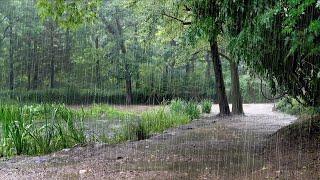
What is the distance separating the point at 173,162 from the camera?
6.88 metres

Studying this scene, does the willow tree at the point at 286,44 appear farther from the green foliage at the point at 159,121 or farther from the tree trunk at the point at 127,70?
the tree trunk at the point at 127,70

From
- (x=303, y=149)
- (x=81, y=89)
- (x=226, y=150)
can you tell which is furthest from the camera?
(x=81, y=89)

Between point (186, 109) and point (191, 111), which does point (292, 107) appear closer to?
point (191, 111)

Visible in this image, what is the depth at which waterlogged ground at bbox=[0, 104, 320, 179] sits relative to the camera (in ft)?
19.2

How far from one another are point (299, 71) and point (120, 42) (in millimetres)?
25122

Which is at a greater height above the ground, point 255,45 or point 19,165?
point 255,45

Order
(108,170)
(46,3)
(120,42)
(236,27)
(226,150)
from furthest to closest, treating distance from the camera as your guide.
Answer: (120,42) → (46,3) → (226,150) → (236,27) → (108,170)

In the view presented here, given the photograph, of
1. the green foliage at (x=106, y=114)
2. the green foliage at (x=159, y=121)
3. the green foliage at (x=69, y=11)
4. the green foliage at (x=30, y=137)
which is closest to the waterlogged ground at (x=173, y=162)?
the green foliage at (x=30, y=137)

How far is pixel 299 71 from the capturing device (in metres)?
7.98

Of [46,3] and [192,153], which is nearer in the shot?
[192,153]

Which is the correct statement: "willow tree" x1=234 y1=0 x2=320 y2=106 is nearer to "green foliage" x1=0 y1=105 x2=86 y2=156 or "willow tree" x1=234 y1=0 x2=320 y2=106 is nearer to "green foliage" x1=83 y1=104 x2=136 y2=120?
"green foliage" x1=0 y1=105 x2=86 y2=156

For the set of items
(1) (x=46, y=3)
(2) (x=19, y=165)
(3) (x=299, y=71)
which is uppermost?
(1) (x=46, y=3)

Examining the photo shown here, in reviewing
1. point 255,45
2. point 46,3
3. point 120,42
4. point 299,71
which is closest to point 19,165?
point 46,3

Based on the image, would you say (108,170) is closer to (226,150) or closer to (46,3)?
(226,150)
